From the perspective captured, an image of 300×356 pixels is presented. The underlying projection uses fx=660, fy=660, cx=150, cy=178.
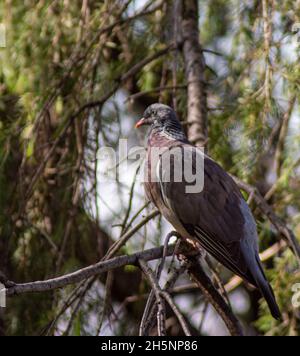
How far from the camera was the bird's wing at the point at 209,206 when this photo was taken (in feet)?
10.0

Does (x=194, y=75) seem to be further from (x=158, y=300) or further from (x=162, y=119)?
(x=158, y=300)

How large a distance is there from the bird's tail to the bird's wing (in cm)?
14

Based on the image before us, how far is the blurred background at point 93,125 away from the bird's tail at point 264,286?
0.48m

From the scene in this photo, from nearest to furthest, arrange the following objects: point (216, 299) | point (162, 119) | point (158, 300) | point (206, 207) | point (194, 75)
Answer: point (158, 300)
point (216, 299)
point (206, 207)
point (194, 75)
point (162, 119)

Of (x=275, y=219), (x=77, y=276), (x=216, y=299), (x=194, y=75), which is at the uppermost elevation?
(x=194, y=75)

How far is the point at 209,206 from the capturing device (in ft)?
10.4

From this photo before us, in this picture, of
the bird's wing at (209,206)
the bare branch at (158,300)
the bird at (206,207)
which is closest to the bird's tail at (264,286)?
the bird at (206,207)

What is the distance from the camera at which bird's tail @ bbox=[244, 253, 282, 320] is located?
8.92 feet

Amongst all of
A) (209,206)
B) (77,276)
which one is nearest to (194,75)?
(209,206)

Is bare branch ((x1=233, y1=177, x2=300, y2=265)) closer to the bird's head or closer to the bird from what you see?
the bird

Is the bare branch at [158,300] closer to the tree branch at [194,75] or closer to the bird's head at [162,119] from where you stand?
the tree branch at [194,75]

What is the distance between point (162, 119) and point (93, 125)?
38 centimetres

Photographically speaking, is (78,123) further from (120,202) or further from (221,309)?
(221,309)

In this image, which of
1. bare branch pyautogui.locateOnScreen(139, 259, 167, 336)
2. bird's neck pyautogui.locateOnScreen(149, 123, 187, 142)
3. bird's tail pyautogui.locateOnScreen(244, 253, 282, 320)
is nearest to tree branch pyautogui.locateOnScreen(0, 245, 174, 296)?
bare branch pyautogui.locateOnScreen(139, 259, 167, 336)
